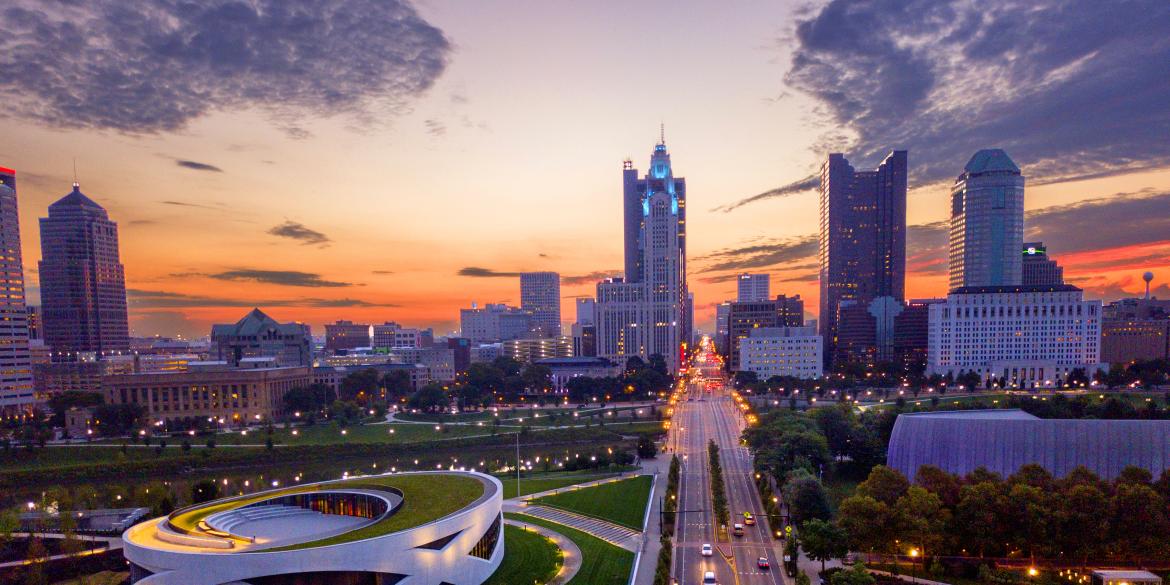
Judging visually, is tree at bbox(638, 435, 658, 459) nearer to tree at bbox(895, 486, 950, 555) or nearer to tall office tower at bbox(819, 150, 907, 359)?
tree at bbox(895, 486, 950, 555)

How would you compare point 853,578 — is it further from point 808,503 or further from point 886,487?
point 808,503

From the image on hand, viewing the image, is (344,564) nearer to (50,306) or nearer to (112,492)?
(112,492)

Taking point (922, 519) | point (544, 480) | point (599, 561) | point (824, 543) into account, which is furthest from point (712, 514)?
point (544, 480)

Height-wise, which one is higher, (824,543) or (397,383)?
(824,543)

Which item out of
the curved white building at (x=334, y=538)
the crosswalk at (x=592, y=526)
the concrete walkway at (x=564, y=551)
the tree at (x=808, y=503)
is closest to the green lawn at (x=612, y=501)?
the crosswalk at (x=592, y=526)

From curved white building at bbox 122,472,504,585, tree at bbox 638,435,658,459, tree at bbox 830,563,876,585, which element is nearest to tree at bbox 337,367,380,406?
tree at bbox 638,435,658,459

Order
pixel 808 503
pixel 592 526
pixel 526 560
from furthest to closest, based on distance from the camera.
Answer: pixel 592 526, pixel 808 503, pixel 526 560
